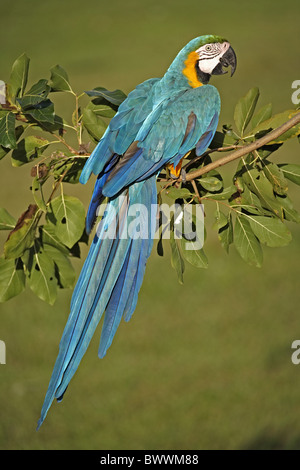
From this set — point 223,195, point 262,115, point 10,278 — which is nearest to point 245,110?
point 262,115

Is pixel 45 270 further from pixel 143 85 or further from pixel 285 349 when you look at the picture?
pixel 285 349

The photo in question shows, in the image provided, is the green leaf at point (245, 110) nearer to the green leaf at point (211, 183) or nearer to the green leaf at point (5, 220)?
the green leaf at point (211, 183)

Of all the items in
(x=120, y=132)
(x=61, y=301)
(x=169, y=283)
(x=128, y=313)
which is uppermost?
(x=120, y=132)

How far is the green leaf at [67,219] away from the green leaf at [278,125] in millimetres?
221

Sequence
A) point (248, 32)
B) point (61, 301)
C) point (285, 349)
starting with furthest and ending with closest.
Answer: point (248, 32)
point (61, 301)
point (285, 349)

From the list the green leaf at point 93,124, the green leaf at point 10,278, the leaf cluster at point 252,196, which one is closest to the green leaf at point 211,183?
the leaf cluster at point 252,196

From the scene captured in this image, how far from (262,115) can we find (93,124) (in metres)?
0.20

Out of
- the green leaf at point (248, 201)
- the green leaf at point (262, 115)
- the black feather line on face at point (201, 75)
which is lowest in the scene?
the green leaf at point (248, 201)

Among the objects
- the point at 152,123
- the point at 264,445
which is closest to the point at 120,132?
the point at 152,123

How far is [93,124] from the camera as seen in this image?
0.70m

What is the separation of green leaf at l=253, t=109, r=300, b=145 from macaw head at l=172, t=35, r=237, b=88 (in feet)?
0.49

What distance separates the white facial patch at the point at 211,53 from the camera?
30.2 inches

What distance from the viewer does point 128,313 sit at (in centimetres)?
65

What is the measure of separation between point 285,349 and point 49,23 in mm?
2366
